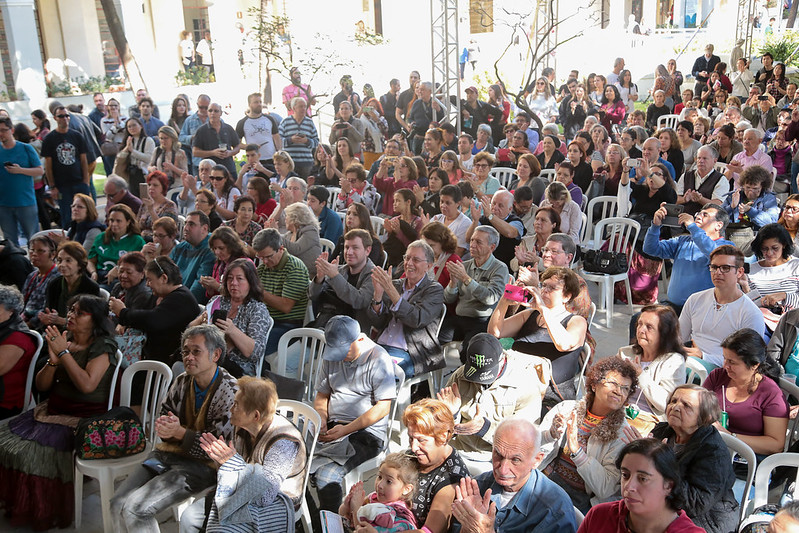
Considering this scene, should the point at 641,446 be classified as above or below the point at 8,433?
above

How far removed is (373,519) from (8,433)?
211 cm

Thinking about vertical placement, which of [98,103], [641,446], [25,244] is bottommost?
[25,244]

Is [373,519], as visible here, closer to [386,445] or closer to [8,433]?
[386,445]

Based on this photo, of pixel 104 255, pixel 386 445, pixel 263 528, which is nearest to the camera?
pixel 263 528

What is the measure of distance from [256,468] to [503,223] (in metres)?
3.15

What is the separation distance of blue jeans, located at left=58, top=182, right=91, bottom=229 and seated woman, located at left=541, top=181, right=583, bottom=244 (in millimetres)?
5301

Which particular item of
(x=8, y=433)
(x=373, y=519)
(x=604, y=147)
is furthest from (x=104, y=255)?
(x=604, y=147)

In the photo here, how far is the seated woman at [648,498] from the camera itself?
2.30 metres

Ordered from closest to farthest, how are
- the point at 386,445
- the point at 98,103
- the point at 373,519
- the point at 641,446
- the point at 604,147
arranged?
the point at 641,446
the point at 373,519
the point at 386,445
the point at 604,147
the point at 98,103

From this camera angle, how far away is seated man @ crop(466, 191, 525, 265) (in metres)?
5.58

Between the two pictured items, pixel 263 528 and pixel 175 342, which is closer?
pixel 263 528

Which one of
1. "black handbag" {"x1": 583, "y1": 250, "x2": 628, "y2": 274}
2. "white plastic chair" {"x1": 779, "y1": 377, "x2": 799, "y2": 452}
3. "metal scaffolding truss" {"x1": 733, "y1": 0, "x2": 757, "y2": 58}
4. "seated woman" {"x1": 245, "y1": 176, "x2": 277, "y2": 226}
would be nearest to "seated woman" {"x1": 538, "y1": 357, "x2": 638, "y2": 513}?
"white plastic chair" {"x1": 779, "y1": 377, "x2": 799, "y2": 452}

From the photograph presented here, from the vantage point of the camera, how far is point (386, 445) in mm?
3535

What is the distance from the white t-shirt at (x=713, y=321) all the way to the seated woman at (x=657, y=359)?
0.58 meters
